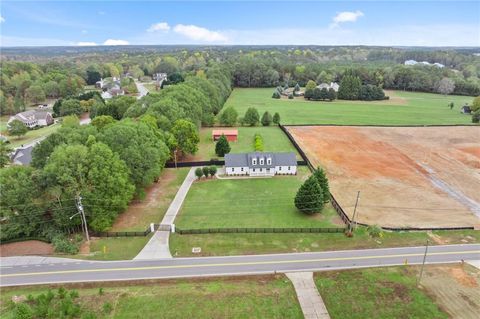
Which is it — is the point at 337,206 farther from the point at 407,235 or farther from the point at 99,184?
the point at 99,184

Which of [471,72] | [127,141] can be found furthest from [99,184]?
[471,72]

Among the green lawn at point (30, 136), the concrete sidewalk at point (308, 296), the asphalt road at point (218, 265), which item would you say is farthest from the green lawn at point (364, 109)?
the concrete sidewalk at point (308, 296)

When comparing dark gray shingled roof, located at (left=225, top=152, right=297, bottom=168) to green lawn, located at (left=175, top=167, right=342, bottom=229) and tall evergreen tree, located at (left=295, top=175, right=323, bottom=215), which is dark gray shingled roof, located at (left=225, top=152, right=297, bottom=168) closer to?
green lawn, located at (left=175, top=167, right=342, bottom=229)

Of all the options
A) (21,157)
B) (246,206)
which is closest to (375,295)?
(246,206)

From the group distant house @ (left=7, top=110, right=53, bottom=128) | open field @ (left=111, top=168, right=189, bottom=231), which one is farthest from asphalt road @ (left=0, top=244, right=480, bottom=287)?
distant house @ (left=7, top=110, right=53, bottom=128)

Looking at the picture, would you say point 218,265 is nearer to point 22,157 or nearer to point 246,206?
point 246,206
